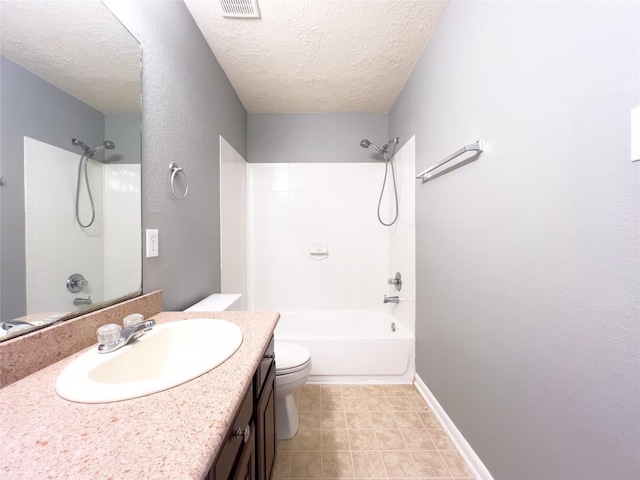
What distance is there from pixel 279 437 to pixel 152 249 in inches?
48.9

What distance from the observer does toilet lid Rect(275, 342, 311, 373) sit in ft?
4.22

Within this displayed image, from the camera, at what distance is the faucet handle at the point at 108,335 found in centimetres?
68

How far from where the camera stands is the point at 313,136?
7.89ft

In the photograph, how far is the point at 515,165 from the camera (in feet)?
2.83

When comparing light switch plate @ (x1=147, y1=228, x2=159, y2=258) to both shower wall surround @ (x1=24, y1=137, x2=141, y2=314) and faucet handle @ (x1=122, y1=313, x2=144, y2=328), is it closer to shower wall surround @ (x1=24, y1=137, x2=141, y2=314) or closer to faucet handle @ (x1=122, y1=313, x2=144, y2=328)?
shower wall surround @ (x1=24, y1=137, x2=141, y2=314)

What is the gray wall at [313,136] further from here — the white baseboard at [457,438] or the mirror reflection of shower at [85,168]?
the white baseboard at [457,438]

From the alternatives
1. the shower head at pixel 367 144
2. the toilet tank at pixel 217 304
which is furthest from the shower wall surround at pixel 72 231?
the shower head at pixel 367 144

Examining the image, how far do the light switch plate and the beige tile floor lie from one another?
3.99 ft

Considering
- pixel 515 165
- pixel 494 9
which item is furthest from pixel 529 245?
pixel 494 9

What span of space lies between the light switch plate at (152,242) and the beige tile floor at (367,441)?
47.8 inches

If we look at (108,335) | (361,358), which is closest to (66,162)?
(108,335)

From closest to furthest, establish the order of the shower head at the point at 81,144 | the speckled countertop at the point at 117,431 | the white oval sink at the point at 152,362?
the speckled countertop at the point at 117,431, the white oval sink at the point at 152,362, the shower head at the point at 81,144

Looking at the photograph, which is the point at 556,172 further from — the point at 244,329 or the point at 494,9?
the point at 244,329

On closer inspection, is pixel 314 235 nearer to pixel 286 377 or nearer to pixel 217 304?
pixel 217 304
